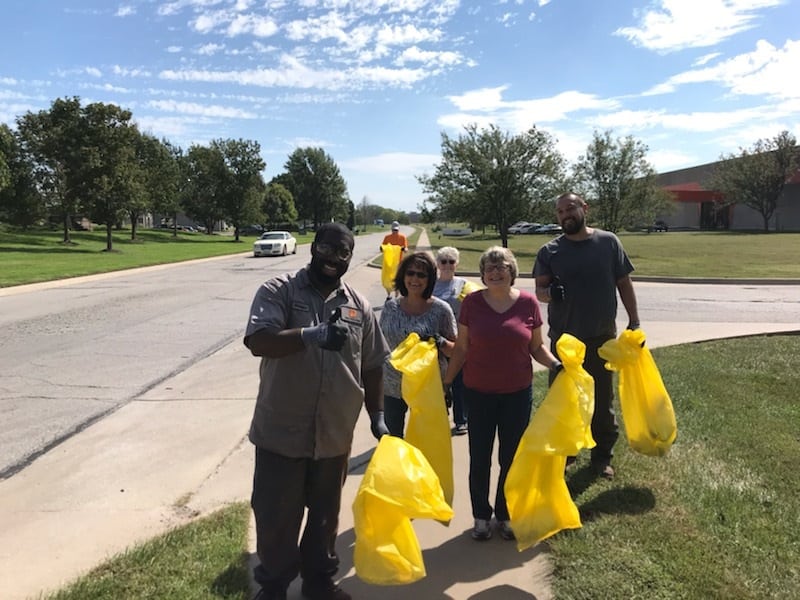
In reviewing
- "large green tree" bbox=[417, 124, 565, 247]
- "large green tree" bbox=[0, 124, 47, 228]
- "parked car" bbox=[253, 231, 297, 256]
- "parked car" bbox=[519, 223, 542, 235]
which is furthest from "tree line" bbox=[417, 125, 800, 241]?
"parked car" bbox=[519, 223, 542, 235]

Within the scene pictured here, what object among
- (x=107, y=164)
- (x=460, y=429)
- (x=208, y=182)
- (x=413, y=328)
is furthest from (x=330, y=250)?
(x=208, y=182)

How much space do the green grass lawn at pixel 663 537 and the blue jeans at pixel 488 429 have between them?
472mm

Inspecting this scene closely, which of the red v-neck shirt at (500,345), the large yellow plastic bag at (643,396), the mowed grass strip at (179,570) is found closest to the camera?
the mowed grass strip at (179,570)

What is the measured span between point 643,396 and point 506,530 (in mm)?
1237

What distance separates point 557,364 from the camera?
3324 millimetres

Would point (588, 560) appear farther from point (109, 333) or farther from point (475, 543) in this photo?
point (109, 333)

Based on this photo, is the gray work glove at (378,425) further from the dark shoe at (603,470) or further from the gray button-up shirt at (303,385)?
the dark shoe at (603,470)

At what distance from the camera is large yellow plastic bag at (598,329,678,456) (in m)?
3.82

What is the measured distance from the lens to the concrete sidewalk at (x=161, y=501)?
311 cm


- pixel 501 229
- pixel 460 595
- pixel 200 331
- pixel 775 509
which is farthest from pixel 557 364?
pixel 501 229

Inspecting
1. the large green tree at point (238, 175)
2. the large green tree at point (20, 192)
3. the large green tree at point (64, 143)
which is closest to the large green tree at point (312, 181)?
the large green tree at point (238, 175)

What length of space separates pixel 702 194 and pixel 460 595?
267 feet

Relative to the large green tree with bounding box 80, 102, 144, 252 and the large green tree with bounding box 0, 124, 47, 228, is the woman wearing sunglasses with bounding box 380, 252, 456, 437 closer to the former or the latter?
the large green tree with bounding box 80, 102, 144, 252

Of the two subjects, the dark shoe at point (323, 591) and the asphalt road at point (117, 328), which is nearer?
the dark shoe at point (323, 591)
